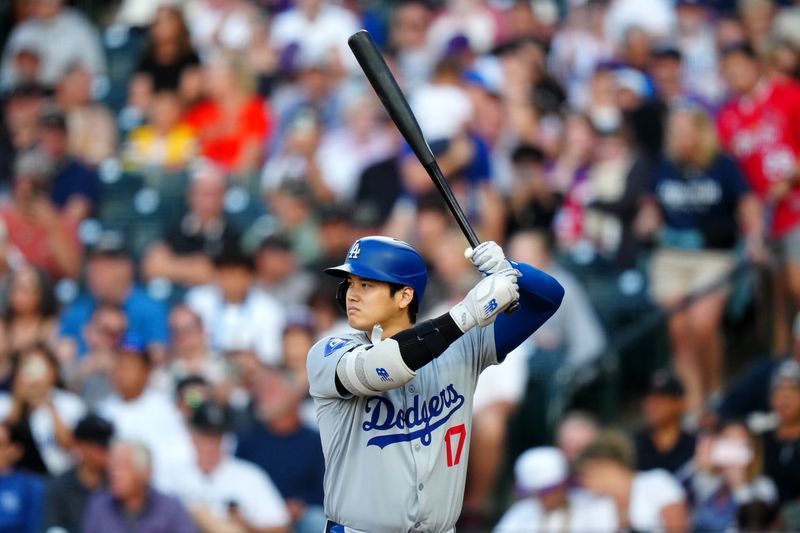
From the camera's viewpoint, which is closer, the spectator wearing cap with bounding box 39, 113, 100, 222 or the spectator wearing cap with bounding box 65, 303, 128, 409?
the spectator wearing cap with bounding box 65, 303, 128, 409

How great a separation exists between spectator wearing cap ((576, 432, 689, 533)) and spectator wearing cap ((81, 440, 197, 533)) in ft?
6.66

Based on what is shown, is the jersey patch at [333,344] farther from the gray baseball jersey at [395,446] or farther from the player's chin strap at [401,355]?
the player's chin strap at [401,355]

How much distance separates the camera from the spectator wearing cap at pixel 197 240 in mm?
9195

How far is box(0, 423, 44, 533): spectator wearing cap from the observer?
7.61m

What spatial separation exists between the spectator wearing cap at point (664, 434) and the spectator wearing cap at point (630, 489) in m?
0.20

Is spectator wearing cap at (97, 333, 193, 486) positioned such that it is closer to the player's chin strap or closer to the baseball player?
the baseball player

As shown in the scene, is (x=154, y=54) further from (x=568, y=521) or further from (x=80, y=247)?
(x=568, y=521)

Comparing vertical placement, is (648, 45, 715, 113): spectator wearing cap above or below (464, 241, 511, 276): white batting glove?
above

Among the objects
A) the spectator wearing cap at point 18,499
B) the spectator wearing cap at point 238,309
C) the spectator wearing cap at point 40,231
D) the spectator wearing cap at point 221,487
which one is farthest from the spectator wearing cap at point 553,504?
the spectator wearing cap at point 40,231

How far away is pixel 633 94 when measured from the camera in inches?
372

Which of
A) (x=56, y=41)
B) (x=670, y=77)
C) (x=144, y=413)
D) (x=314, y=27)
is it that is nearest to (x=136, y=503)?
(x=144, y=413)

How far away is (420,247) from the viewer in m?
8.67

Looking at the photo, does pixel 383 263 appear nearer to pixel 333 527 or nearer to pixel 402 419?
pixel 402 419

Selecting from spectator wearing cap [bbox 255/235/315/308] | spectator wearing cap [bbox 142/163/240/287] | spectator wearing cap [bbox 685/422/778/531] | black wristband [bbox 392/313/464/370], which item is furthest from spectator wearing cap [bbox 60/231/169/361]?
black wristband [bbox 392/313/464/370]
